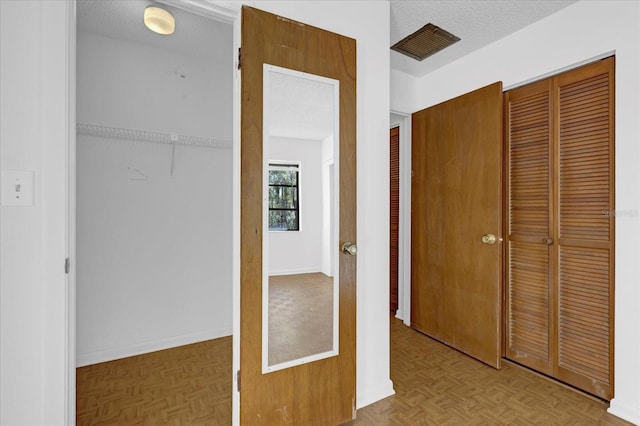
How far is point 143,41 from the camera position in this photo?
102 inches

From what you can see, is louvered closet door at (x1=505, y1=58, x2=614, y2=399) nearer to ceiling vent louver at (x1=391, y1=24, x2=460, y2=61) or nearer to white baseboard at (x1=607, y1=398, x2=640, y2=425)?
white baseboard at (x1=607, y1=398, x2=640, y2=425)

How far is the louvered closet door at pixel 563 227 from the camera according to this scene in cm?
196

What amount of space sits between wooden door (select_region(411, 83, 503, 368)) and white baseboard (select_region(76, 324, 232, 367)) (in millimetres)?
1944

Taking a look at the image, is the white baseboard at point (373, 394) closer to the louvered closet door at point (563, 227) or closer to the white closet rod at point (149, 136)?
the louvered closet door at point (563, 227)

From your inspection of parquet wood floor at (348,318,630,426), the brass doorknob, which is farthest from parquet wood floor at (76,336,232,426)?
the brass doorknob

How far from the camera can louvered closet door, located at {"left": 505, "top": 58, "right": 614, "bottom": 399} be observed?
6.41 feet

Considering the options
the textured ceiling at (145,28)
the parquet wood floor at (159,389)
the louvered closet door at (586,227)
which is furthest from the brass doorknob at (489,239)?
the textured ceiling at (145,28)

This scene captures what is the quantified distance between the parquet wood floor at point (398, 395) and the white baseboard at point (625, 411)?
0.04 m

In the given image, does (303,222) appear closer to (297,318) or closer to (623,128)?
(297,318)

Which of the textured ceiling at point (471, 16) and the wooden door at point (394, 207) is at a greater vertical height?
the textured ceiling at point (471, 16)

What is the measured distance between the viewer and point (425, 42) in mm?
2533

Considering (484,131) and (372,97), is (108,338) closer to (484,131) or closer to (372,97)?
(372,97)

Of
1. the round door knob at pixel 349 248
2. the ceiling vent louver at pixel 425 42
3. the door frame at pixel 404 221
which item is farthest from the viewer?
the door frame at pixel 404 221

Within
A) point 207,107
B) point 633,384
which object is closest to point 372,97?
point 207,107
